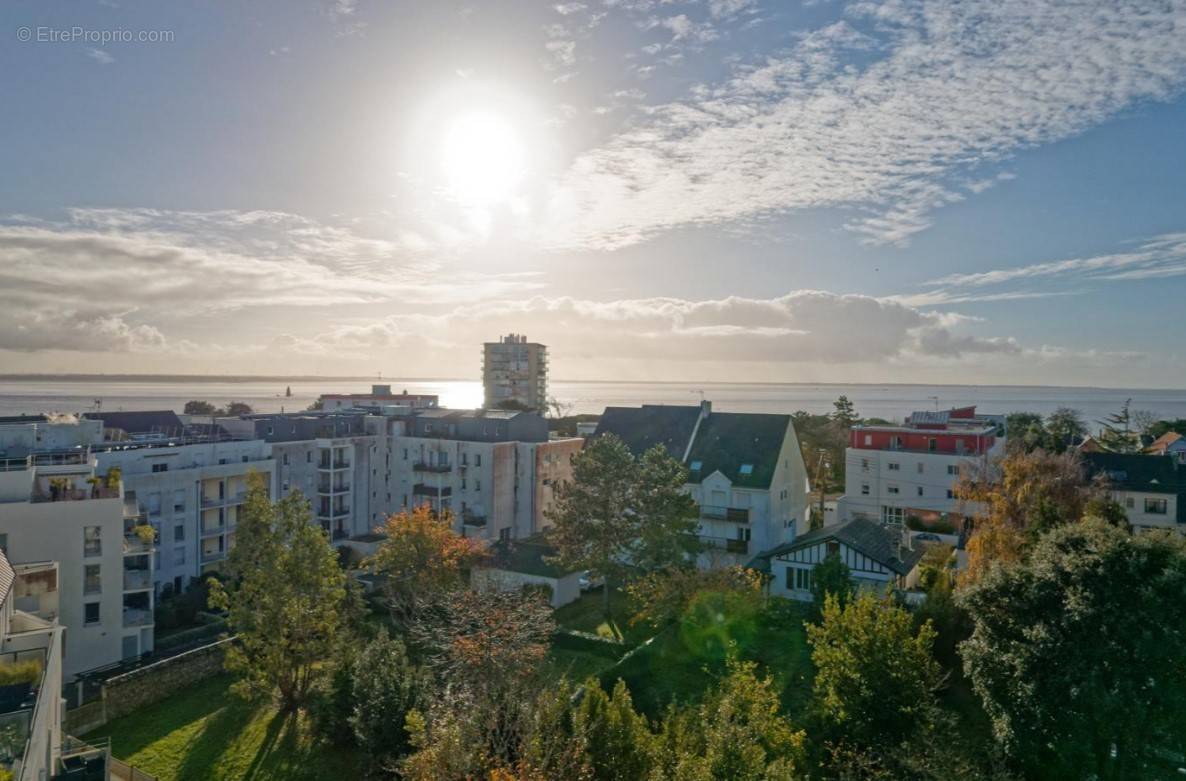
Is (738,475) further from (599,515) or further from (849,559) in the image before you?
(599,515)

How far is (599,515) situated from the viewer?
3656 cm

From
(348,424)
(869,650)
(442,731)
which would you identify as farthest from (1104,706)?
(348,424)

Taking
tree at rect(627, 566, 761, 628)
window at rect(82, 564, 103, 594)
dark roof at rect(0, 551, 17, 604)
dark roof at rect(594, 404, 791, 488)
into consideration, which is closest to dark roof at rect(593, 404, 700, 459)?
dark roof at rect(594, 404, 791, 488)

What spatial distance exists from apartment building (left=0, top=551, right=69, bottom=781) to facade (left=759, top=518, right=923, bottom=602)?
29.4m

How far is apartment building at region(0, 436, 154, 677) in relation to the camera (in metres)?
31.4

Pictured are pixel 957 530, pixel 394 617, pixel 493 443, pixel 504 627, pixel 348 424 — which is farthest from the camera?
pixel 348 424

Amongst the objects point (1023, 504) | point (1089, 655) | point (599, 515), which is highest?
point (1023, 504)

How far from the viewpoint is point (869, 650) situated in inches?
755

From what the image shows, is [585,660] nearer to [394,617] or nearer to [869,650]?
[394,617]

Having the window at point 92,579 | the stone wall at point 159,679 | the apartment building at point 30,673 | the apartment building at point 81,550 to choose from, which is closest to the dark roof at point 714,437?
the stone wall at point 159,679

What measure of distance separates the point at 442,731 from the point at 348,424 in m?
43.8

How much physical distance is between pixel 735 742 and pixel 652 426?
3910cm

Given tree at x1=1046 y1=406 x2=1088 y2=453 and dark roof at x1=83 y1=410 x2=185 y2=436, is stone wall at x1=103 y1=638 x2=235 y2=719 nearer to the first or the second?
dark roof at x1=83 y1=410 x2=185 y2=436

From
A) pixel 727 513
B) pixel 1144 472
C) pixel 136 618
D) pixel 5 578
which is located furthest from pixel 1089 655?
pixel 1144 472
